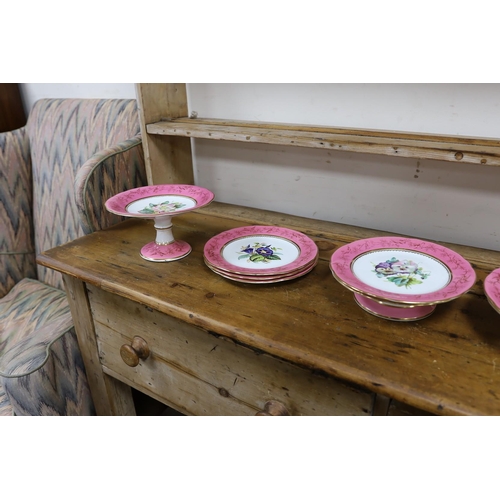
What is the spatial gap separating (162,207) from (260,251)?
0.84 ft

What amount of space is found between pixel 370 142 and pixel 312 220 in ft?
1.08

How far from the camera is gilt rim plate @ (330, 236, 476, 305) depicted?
653mm

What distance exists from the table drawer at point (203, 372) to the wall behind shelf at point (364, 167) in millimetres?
536

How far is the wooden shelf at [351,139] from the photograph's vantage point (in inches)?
30.5

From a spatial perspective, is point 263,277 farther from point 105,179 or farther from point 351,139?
point 105,179

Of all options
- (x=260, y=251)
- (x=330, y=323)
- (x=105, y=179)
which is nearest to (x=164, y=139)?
(x=105, y=179)

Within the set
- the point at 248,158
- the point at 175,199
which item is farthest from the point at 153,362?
the point at 248,158

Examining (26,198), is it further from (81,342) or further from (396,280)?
(396,280)

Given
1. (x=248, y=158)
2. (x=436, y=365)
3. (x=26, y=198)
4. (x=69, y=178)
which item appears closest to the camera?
(x=436, y=365)

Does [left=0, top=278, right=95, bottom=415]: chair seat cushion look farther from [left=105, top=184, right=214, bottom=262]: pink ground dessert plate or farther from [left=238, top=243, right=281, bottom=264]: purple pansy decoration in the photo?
[left=238, top=243, right=281, bottom=264]: purple pansy decoration

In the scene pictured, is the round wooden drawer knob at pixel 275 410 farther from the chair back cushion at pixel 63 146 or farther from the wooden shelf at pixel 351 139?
the chair back cushion at pixel 63 146

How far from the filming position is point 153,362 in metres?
0.88

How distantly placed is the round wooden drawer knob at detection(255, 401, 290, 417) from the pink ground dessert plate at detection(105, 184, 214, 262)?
0.37 metres

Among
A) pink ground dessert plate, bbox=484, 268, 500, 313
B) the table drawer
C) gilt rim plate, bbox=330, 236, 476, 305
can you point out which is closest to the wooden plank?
the table drawer
